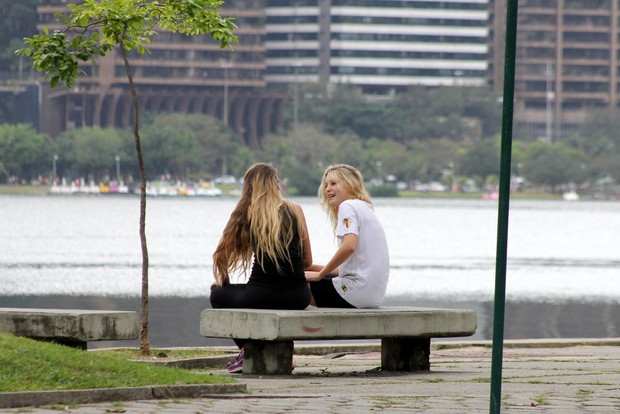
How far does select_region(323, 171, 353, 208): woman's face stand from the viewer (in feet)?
36.5

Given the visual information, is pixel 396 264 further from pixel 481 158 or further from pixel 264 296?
pixel 481 158

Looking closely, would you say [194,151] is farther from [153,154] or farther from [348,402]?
[348,402]

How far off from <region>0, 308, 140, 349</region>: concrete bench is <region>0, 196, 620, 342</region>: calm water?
44.5 feet

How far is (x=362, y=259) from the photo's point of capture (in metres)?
11.0

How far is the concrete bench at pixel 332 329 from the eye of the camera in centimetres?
1013

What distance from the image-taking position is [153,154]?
186 metres

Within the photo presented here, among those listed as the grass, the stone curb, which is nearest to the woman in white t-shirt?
the grass

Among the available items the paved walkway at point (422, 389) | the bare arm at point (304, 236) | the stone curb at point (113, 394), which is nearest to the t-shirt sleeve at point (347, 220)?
the bare arm at point (304, 236)

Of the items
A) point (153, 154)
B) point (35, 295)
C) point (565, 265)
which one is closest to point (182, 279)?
point (35, 295)

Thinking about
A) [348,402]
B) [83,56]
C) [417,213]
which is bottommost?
[417,213]

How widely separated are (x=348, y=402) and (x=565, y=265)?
5318 centimetres

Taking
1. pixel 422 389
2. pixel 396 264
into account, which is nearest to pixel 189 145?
pixel 396 264

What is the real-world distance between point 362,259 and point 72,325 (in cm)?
219

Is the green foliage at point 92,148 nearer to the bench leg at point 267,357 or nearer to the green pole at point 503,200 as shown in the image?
the bench leg at point 267,357
